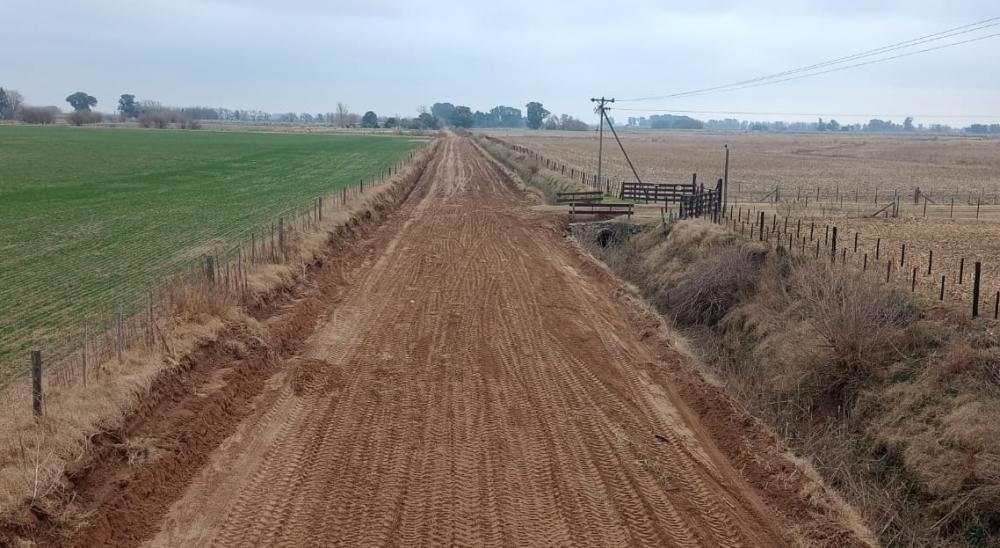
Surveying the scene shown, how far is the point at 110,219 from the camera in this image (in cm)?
3081

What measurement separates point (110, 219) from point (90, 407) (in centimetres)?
2411

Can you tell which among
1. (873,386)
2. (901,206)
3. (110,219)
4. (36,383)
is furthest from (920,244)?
(110,219)

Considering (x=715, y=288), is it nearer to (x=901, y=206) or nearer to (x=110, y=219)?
(x=110, y=219)

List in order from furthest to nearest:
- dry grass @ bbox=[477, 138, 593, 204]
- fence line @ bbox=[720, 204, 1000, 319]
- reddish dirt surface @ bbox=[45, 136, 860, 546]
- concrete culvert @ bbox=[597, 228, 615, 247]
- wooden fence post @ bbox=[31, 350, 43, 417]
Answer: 1. dry grass @ bbox=[477, 138, 593, 204]
2. concrete culvert @ bbox=[597, 228, 615, 247]
3. fence line @ bbox=[720, 204, 1000, 319]
4. wooden fence post @ bbox=[31, 350, 43, 417]
5. reddish dirt surface @ bbox=[45, 136, 860, 546]

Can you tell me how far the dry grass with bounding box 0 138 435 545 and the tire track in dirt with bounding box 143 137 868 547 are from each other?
49.7 inches

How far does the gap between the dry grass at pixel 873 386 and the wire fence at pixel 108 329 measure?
10.1m

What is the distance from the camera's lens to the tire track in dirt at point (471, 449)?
831 centimetres

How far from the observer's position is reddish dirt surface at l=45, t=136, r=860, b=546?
8.30 m

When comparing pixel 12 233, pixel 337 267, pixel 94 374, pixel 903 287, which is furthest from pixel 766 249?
pixel 12 233

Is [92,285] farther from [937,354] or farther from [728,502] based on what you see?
[937,354]

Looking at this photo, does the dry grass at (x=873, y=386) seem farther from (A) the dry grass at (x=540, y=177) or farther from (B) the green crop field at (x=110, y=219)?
(A) the dry grass at (x=540, y=177)

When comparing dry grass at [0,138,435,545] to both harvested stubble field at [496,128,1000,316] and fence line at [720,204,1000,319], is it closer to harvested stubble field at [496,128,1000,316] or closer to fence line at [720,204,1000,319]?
fence line at [720,204,1000,319]

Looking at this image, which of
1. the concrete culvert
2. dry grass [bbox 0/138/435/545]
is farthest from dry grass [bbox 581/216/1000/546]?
the concrete culvert

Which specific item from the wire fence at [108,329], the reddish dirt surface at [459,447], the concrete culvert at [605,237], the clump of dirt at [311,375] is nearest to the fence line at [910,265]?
the reddish dirt surface at [459,447]
